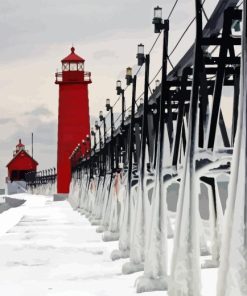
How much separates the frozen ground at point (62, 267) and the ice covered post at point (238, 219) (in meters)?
4.20

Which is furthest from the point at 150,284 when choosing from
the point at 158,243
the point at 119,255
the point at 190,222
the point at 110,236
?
the point at 110,236

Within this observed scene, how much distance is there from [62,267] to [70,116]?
173ft

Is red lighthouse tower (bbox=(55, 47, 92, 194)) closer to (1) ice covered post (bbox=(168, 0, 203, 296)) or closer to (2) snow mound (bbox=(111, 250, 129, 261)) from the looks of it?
(2) snow mound (bbox=(111, 250, 129, 261))

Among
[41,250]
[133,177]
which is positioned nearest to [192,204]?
[133,177]

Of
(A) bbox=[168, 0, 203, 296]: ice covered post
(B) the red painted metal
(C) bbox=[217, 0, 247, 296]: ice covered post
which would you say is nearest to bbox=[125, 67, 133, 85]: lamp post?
(A) bbox=[168, 0, 203, 296]: ice covered post

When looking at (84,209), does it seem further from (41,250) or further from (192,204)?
(192,204)

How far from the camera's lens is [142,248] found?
15.9m

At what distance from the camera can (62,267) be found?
17516 mm

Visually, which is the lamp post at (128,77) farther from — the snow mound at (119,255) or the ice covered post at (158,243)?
the ice covered post at (158,243)

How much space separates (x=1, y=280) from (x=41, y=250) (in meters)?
6.23

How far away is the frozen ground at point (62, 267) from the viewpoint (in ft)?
45.6

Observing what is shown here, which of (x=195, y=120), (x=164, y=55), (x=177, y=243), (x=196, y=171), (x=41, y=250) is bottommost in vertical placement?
(x=41, y=250)

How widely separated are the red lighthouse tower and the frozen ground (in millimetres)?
41514

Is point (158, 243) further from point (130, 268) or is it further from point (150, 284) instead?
point (130, 268)
